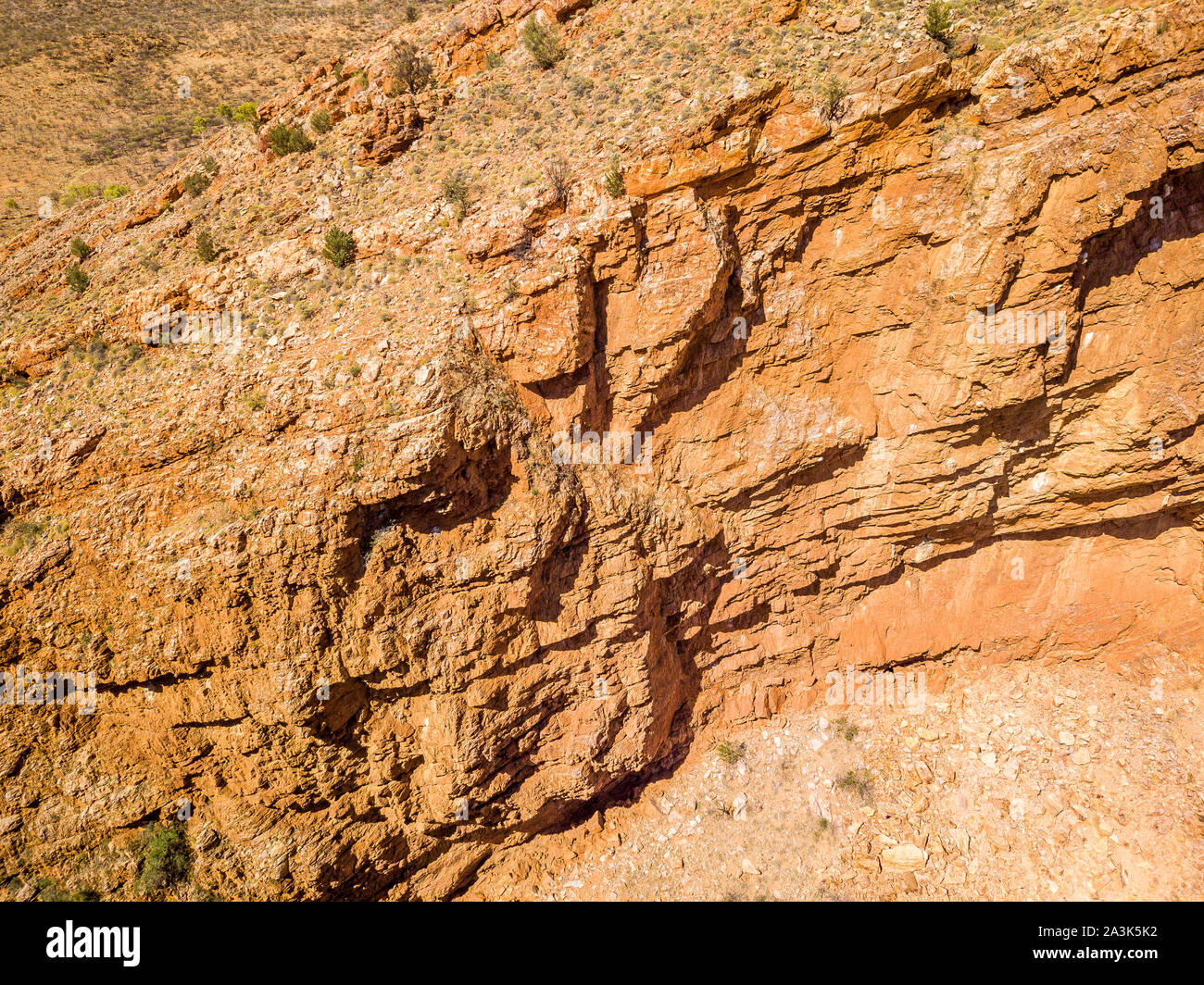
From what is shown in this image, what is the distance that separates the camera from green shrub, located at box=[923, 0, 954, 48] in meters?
11.4

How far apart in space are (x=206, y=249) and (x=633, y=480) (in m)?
10.3

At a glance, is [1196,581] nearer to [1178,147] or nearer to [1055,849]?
[1055,849]

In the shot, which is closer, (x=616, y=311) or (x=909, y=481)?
(x=616, y=311)

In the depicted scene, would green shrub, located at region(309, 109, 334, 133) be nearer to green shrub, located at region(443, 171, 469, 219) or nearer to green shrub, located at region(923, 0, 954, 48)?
green shrub, located at region(443, 171, 469, 219)

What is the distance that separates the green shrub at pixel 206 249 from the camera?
12.5 meters

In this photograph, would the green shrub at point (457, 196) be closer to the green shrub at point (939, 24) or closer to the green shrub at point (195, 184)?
the green shrub at point (195, 184)

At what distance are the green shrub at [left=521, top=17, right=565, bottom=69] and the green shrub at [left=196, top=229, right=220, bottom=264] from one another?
8.74 m

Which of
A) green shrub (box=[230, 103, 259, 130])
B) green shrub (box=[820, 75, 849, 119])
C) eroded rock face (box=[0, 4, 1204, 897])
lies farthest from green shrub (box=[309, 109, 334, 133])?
green shrub (box=[820, 75, 849, 119])

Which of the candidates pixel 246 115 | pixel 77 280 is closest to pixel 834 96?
pixel 77 280

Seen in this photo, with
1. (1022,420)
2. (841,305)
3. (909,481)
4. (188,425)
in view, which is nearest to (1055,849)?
(909,481)

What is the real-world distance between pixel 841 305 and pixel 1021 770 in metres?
11.3

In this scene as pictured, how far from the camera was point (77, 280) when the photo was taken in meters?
12.9

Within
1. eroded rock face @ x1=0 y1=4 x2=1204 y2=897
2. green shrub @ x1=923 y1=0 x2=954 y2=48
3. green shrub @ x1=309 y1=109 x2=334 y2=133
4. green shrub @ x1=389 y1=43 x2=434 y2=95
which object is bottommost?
eroded rock face @ x1=0 y1=4 x2=1204 y2=897
